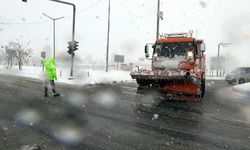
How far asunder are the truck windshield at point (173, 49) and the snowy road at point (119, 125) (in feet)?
8.81

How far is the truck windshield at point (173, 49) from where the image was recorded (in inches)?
508

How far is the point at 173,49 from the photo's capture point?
1319 centimetres

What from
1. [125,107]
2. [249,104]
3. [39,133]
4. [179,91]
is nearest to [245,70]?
[249,104]

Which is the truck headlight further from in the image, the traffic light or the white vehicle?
the white vehicle

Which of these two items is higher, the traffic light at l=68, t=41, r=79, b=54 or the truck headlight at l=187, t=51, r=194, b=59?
the traffic light at l=68, t=41, r=79, b=54

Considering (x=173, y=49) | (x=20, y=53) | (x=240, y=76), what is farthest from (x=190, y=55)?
(x=20, y=53)

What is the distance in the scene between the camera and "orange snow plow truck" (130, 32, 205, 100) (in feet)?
36.7

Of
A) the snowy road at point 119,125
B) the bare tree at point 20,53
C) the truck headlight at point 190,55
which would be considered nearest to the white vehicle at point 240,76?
the truck headlight at point 190,55

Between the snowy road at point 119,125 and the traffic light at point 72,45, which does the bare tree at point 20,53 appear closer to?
the traffic light at point 72,45

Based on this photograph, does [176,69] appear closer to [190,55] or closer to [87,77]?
[190,55]

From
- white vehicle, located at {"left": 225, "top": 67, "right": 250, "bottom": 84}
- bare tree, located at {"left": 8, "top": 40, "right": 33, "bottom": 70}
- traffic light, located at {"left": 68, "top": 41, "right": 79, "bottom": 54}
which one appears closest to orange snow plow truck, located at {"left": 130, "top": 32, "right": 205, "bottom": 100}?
traffic light, located at {"left": 68, "top": 41, "right": 79, "bottom": 54}

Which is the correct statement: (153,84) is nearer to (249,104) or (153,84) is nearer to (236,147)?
(249,104)

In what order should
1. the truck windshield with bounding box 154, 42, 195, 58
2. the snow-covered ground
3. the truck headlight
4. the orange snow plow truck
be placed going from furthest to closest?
the snow-covered ground, the truck windshield with bounding box 154, 42, 195, 58, the truck headlight, the orange snow plow truck

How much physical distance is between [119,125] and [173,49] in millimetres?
Answer: 6605
